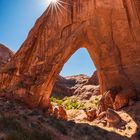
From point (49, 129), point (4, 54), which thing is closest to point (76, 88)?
point (4, 54)

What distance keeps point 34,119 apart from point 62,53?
1108cm

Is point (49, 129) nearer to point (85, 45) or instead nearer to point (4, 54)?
point (85, 45)

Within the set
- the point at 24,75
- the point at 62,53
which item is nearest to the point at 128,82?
the point at 62,53

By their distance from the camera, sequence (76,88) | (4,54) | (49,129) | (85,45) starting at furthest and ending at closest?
(76,88) < (4,54) < (85,45) < (49,129)

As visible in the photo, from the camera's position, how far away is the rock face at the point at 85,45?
25.8 m

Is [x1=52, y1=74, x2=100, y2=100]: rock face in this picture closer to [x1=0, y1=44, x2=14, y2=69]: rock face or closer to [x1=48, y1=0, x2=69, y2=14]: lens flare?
[x1=0, y1=44, x2=14, y2=69]: rock face

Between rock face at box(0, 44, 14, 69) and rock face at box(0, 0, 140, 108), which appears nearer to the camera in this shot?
rock face at box(0, 0, 140, 108)

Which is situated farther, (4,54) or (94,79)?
(94,79)

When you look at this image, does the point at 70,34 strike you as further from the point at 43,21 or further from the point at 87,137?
the point at 87,137

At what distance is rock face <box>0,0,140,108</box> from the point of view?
25.8 m

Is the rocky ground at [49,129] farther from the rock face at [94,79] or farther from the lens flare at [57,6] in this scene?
the rock face at [94,79]

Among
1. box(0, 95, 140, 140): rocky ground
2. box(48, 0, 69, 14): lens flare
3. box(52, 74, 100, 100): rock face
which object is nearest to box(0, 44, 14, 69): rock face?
box(52, 74, 100, 100): rock face

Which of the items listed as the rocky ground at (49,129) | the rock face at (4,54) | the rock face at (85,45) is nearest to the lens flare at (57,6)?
the rock face at (85,45)

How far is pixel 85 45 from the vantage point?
28.3 m
